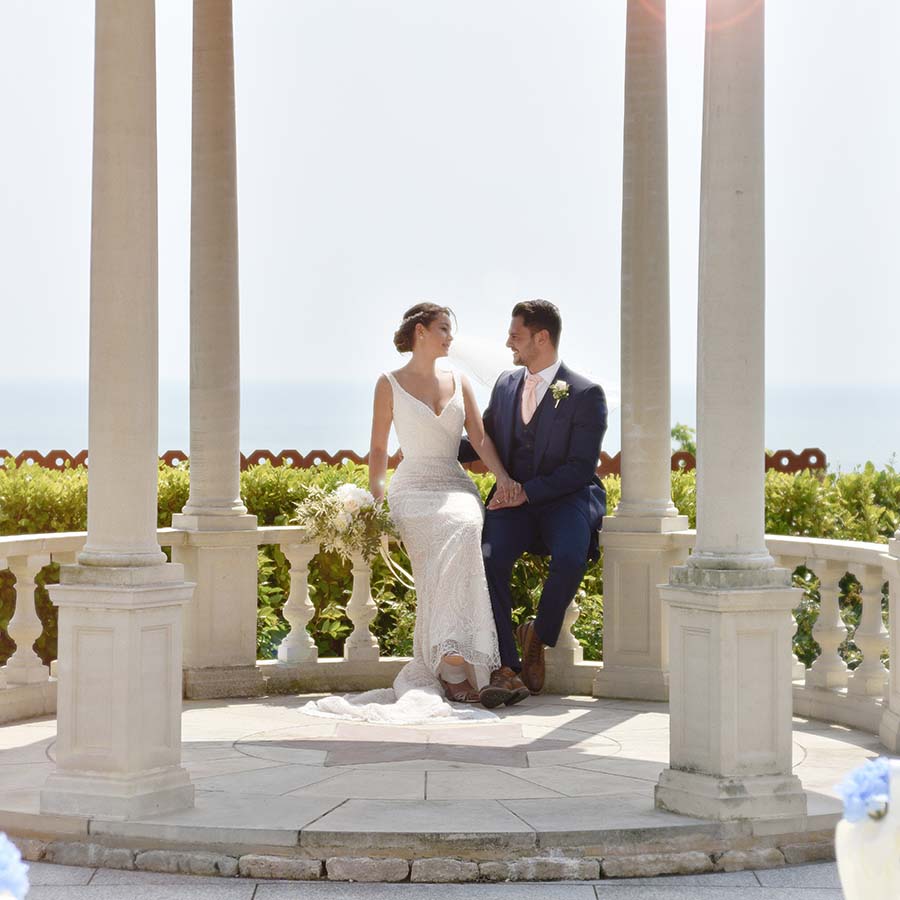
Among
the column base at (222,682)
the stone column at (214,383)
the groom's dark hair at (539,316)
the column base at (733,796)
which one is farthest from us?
the groom's dark hair at (539,316)

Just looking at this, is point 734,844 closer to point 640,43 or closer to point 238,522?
point 238,522

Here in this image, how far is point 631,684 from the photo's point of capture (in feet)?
35.3

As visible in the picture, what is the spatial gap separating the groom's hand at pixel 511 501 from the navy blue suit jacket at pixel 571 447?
0.04 m

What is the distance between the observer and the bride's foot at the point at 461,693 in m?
10.3

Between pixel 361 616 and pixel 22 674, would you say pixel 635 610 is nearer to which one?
pixel 361 616

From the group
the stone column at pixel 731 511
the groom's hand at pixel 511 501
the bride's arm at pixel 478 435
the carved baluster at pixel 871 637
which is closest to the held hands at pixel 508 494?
the groom's hand at pixel 511 501

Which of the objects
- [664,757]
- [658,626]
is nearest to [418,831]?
[664,757]

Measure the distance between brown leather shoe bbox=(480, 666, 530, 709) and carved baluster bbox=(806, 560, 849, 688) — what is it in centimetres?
183

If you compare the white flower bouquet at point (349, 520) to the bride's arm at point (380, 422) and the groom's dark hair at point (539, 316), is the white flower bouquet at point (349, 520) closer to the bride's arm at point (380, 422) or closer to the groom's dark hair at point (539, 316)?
the bride's arm at point (380, 422)

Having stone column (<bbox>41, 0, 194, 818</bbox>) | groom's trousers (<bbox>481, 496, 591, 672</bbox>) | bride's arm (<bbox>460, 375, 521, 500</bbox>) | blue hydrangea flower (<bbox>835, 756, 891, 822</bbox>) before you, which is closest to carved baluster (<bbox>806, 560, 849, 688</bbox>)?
groom's trousers (<bbox>481, 496, 591, 672</bbox>)

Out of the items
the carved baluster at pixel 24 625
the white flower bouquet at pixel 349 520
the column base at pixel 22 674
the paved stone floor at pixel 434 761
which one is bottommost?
the paved stone floor at pixel 434 761

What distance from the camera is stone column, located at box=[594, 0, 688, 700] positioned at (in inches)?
425

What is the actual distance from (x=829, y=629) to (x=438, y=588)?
2434 millimetres

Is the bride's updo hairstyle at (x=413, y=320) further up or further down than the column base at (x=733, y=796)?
further up
